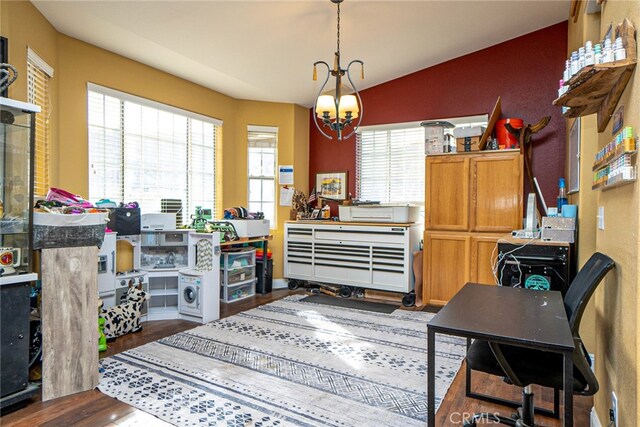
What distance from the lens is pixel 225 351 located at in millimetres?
3125

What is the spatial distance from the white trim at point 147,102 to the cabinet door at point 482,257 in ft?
11.8

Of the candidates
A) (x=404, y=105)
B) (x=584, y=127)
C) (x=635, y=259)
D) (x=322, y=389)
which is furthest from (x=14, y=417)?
(x=404, y=105)

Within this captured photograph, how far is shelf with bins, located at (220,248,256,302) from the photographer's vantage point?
4762 mm

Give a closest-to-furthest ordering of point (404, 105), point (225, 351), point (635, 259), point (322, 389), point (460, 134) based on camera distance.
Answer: point (635, 259), point (322, 389), point (225, 351), point (460, 134), point (404, 105)

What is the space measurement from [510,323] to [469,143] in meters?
3.19

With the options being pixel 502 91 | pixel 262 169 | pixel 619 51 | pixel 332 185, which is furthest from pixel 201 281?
pixel 502 91

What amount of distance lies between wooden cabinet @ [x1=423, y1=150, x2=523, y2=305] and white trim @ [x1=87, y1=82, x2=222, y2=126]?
2877 mm

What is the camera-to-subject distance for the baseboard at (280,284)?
562 cm

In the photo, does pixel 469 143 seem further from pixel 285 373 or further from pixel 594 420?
pixel 285 373

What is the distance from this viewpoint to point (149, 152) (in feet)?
14.4

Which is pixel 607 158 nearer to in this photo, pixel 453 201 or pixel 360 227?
pixel 453 201

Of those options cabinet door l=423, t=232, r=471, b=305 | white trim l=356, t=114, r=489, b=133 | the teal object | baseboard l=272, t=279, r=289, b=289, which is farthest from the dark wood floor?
baseboard l=272, t=279, r=289, b=289

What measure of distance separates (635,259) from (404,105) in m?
4.20

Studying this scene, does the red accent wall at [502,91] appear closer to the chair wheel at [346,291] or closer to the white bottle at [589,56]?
the chair wheel at [346,291]
